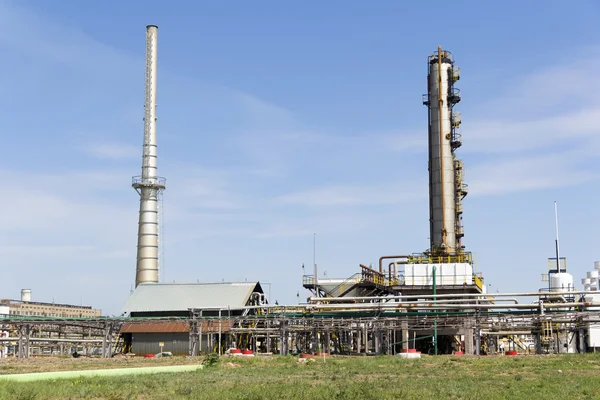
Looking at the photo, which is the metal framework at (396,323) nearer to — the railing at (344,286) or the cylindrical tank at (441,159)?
the railing at (344,286)

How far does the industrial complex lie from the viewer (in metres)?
58.2

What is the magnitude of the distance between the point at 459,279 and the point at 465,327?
11.8 meters

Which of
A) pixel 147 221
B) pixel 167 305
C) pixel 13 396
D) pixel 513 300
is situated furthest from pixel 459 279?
pixel 13 396

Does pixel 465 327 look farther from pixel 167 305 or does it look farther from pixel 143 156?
pixel 143 156

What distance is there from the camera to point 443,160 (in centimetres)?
7475

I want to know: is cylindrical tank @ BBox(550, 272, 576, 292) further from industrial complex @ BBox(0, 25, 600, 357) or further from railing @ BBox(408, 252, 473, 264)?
railing @ BBox(408, 252, 473, 264)

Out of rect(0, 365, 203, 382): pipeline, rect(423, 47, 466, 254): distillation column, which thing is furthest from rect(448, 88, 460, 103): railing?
rect(0, 365, 203, 382): pipeline

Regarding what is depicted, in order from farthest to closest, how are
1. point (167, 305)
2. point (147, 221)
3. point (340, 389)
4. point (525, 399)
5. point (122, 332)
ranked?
point (147, 221) < point (167, 305) < point (122, 332) < point (340, 389) < point (525, 399)

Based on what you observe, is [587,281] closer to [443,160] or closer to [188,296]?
[443,160]

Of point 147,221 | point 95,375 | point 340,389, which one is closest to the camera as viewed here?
point 340,389

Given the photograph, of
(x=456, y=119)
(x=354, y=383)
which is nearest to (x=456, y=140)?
(x=456, y=119)

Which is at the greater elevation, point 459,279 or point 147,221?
point 147,221

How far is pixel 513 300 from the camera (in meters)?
60.3

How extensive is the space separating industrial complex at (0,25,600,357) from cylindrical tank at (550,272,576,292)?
0.14 metres
